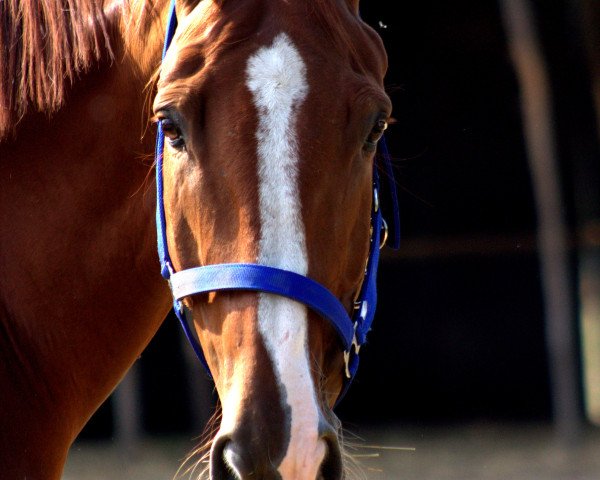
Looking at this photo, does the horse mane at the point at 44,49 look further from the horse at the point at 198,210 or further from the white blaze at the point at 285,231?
the white blaze at the point at 285,231

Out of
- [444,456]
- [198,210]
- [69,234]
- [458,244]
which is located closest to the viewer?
[198,210]

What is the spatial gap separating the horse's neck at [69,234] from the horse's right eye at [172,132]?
20 cm

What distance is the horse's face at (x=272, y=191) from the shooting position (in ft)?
5.02

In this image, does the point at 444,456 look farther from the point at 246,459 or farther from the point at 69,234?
the point at 246,459

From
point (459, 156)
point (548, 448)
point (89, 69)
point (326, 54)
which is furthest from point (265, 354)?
point (459, 156)

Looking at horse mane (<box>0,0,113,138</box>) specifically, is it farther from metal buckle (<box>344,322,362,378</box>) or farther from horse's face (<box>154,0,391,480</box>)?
metal buckle (<box>344,322,362,378</box>)

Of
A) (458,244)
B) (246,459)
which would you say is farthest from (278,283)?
(458,244)

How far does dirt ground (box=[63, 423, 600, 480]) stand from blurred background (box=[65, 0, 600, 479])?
0.19 ft

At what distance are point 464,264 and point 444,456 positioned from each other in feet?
6.11

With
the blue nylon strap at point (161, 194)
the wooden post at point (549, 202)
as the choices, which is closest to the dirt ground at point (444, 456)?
the wooden post at point (549, 202)

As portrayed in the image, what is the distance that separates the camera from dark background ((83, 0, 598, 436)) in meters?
8.15

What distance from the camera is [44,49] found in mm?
1960

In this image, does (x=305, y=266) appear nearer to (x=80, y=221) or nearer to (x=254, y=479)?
(x=254, y=479)

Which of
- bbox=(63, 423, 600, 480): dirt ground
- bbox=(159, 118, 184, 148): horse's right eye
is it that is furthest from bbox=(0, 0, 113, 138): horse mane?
bbox=(63, 423, 600, 480): dirt ground
